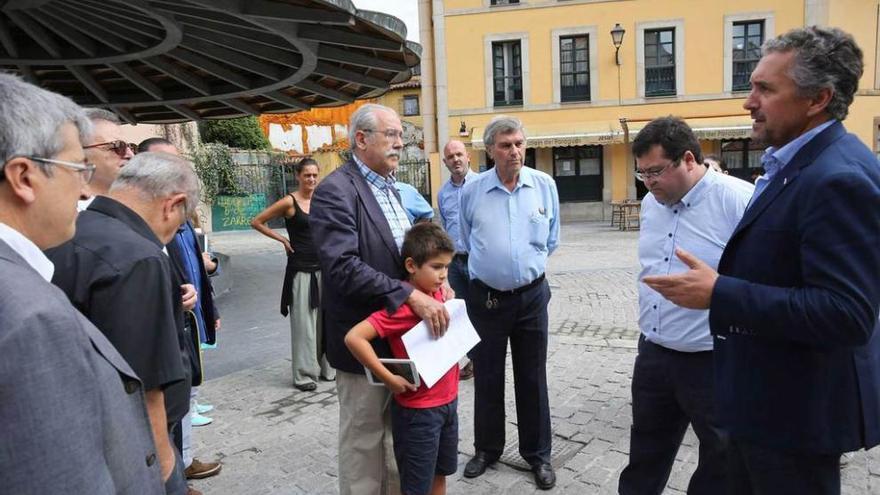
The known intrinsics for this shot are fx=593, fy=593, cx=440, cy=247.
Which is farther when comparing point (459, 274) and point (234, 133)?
point (234, 133)

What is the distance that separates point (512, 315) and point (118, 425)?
8.66ft

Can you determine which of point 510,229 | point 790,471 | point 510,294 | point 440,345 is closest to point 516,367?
point 510,294

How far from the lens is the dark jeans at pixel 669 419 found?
2.73m

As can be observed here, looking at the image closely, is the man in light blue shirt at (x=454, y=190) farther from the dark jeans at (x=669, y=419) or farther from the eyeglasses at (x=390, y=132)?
the eyeglasses at (x=390, y=132)

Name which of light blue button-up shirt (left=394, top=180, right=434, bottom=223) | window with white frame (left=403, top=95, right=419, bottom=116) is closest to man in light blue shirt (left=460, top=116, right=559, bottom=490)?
light blue button-up shirt (left=394, top=180, right=434, bottom=223)

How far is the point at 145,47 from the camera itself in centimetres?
767

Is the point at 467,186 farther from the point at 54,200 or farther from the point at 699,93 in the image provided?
the point at 699,93

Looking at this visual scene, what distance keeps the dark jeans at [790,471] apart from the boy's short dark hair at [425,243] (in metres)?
1.41

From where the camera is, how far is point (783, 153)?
1956 mm

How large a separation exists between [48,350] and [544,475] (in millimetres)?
3082

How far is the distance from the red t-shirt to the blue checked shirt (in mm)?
360

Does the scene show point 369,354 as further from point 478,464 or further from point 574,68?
point 574,68

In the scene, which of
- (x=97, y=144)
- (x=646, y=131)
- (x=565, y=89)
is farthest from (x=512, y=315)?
(x=565, y=89)

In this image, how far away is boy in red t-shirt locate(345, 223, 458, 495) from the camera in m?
2.63
